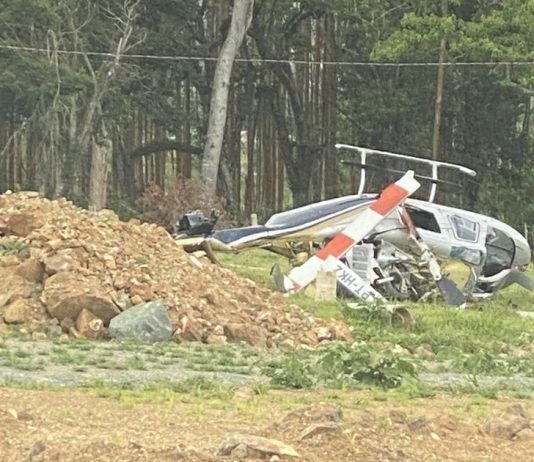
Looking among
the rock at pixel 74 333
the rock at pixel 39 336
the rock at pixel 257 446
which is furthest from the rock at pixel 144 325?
the rock at pixel 257 446

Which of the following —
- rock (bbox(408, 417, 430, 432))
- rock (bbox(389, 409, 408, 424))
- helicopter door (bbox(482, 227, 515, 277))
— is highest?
rock (bbox(408, 417, 430, 432))

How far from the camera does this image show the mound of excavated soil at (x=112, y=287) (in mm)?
13477

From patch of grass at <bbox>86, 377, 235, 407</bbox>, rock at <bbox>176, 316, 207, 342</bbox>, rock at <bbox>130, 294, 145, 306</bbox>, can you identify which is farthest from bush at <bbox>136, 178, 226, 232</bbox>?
patch of grass at <bbox>86, 377, 235, 407</bbox>

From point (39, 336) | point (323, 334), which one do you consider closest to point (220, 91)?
point (323, 334)

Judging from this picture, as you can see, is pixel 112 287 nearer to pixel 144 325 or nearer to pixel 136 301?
pixel 136 301

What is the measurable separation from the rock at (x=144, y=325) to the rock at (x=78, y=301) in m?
0.17

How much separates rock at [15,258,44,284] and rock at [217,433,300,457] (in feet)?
28.9

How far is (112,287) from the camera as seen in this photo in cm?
1402

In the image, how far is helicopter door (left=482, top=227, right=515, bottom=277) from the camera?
72.7 feet

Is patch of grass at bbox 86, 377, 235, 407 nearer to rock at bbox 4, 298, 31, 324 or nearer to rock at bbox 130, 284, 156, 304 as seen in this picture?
rock at bbox 4, 298, 31, 324

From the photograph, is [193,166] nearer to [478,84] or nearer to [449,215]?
[478,84]

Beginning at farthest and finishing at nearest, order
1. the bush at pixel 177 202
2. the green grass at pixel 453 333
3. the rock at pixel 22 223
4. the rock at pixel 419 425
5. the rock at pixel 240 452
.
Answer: the bush at pixel 177 202
the rock at pixel 22 223
the green grass at pixel 453 333
the rock at pixel 419 425
the rock at pixel 240 452

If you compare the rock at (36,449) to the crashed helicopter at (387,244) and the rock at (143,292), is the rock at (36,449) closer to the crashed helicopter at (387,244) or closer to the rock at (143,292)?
the rock at (143,292)

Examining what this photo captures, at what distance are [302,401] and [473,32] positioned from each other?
2550 cm
